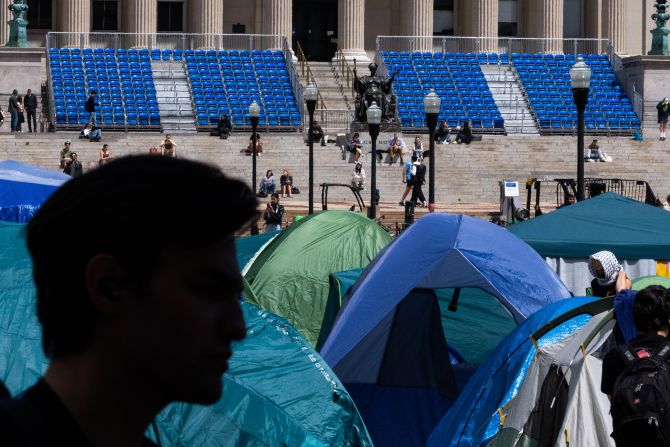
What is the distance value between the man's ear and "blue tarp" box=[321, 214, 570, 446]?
9.15 meters

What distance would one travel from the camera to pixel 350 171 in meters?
40.7

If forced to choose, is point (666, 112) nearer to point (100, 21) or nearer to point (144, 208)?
point (100, 21)

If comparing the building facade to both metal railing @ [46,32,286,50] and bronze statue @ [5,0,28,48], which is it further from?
bronze statue @ [5,0,28,48]

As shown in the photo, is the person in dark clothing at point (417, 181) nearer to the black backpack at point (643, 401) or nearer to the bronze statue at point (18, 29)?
the bronze statue at point (18, 29)

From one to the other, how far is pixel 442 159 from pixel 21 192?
25537mm

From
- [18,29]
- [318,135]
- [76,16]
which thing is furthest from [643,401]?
[76,16]

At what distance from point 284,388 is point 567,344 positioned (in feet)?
5.68

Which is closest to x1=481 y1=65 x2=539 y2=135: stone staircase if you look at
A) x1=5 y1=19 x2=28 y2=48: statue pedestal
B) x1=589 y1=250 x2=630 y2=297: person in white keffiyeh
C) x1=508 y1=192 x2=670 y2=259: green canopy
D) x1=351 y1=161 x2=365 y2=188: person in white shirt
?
x1=351 y1=161 x2=365 y2=188: person in white shirt

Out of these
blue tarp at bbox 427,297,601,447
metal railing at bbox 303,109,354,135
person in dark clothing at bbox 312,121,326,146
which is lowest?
blue tarp at bbox 427,297,601,447

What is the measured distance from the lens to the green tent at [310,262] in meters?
14.9

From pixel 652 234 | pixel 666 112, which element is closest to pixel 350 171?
pixel 666 112

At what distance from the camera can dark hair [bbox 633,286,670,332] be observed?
21.0 ft

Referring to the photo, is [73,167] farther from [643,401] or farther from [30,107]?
[643,401]

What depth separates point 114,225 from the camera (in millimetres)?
2090
